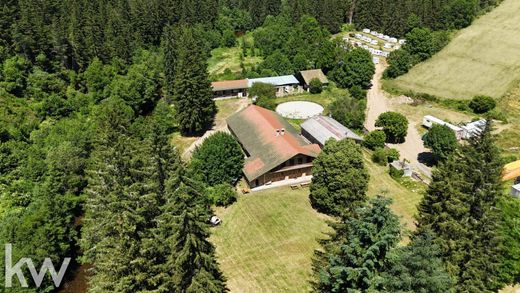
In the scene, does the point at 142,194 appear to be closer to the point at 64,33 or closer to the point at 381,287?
the point at 381,287

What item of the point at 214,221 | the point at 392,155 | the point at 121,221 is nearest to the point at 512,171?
the point at 392,155

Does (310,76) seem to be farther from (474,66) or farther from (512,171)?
(512,171)

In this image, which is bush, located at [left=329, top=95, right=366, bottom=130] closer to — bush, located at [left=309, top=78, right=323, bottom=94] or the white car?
bush, located at [left=309, top=78, right=323, bottom=94]

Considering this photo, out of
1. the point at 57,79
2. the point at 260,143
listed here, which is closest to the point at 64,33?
the point at 57,79

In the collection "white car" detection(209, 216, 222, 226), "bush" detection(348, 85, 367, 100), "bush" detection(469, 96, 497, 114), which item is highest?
"white car" detection(209, 216, 222, 226)

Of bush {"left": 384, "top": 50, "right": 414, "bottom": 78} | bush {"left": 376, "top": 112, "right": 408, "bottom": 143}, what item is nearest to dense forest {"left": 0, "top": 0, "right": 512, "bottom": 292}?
bush {"left": 384, "top": 50, "right": 414, "bottom": 78}
